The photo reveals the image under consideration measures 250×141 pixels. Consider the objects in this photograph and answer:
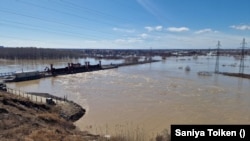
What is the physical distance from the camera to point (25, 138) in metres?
7.95

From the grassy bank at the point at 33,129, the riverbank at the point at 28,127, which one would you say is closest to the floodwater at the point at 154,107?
the grassy bank at the point at 33,129

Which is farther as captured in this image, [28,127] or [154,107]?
[154,107]

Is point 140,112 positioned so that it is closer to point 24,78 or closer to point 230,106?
point 230,106

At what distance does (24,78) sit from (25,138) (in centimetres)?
2946

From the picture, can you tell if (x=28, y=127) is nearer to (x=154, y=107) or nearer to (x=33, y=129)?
(x=33, y=129)

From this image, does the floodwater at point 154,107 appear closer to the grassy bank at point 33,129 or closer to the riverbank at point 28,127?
the grassy bank at point 33,129

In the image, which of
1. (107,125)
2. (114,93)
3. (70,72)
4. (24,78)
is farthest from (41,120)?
(70,72)

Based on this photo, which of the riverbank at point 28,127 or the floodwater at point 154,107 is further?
the floodwater at point 154,107

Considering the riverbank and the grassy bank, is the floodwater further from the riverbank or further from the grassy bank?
the riverbank

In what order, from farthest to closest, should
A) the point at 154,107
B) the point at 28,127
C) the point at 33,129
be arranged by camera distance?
Result: the point at 154,107 → the point at 28,127 → the point at 33,129

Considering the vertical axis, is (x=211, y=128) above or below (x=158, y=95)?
above

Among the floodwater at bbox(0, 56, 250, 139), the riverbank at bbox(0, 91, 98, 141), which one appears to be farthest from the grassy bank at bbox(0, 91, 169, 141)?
the floodwater at bbox(0, 56, 250, 139)

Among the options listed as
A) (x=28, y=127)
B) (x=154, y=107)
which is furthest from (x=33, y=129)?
(x=154, y=107)

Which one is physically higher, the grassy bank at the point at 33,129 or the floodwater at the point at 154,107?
the grassy bank at the point at 33,129
